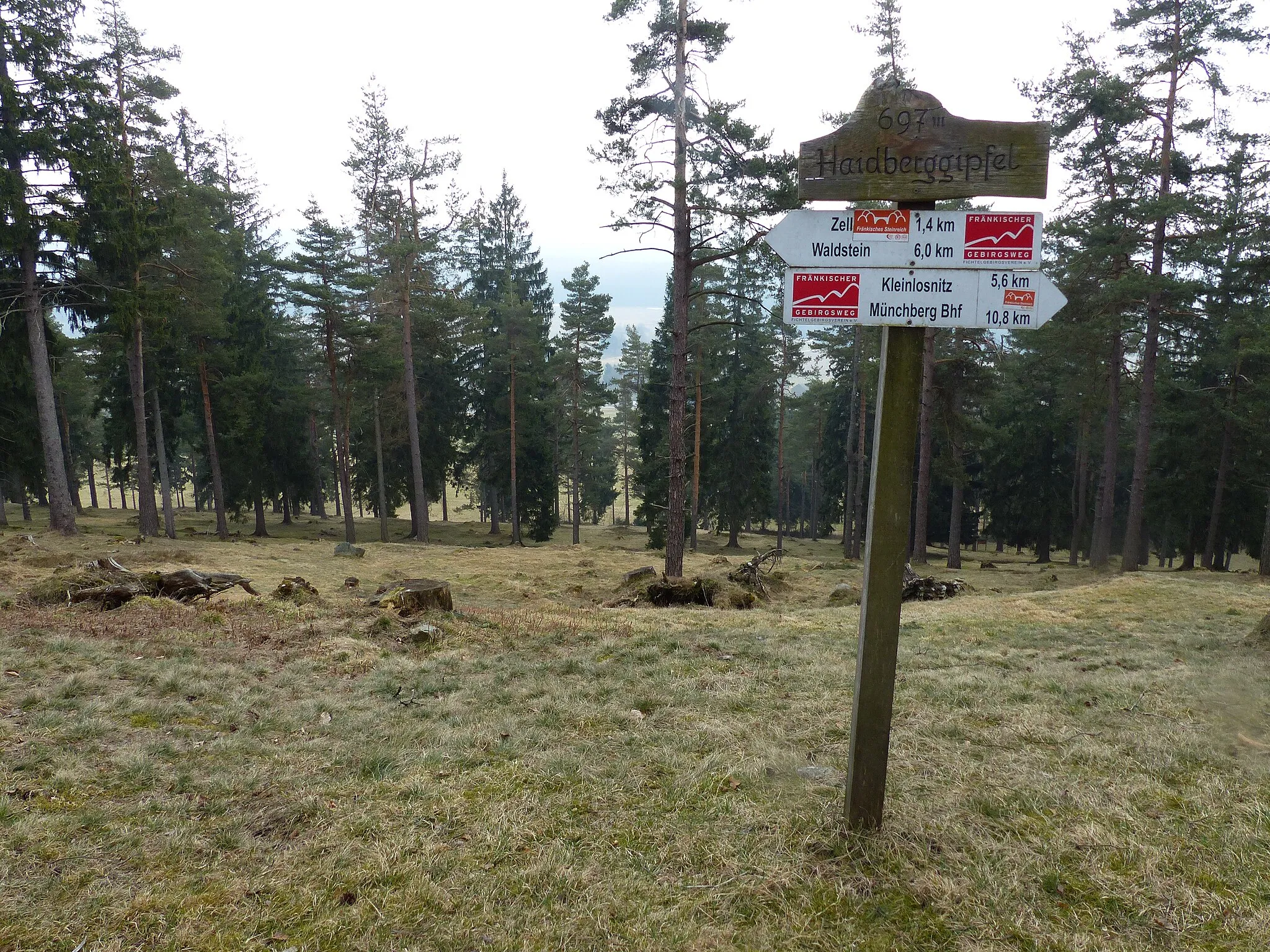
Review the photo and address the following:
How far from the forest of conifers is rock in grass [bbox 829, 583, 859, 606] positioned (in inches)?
145

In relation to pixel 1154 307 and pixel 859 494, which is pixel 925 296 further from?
pixel 859 494

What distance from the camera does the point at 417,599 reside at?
10820mm

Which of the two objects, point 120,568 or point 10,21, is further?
point 10,21

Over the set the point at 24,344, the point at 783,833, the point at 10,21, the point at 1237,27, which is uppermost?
the point at 1237,27

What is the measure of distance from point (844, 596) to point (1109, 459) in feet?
49.7

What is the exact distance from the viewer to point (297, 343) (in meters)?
32.9

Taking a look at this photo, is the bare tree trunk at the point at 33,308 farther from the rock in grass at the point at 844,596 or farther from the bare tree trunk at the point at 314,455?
the rock in grass at the point at 844,596

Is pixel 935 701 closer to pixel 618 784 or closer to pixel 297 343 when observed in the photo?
pixel 618 784

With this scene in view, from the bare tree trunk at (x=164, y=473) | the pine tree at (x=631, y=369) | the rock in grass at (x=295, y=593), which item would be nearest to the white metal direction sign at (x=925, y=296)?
the rock in grass at (x=295, y=593)

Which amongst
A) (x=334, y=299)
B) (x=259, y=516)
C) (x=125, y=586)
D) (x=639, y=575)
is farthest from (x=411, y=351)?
(x=125, y=586)

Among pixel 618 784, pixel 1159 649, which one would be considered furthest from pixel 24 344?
pixel 1159 649

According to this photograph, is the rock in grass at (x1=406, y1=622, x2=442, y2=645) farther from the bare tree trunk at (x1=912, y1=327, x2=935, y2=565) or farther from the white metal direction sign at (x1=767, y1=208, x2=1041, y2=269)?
the bare tree trunk at (x1=912, y1=327, x2=935, y2=565)

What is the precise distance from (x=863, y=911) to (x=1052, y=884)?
996 mm

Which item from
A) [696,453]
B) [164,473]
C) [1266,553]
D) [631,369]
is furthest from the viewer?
[631,369]
